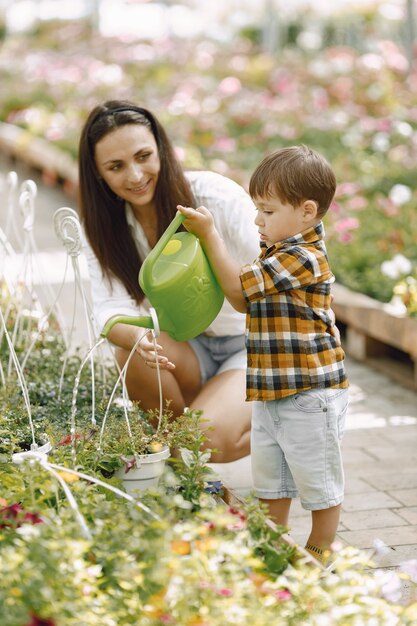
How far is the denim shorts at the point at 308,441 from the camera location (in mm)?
2352

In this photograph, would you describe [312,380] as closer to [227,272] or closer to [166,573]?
[227,272]

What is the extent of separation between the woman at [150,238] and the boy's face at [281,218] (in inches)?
22.9

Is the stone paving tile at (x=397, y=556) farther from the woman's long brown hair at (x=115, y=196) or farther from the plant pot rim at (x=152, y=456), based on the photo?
the woman's long brown hair at (x=115, y=196)

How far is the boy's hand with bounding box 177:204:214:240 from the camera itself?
231cm

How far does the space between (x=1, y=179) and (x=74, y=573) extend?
8377 millimetres

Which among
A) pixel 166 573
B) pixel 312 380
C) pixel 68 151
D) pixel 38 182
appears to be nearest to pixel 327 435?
pixel 312 380

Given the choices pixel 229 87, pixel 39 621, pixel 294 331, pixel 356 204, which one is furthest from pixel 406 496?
pixel 229 87

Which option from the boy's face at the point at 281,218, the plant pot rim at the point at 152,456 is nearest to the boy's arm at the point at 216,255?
the boy's face at the point at 281,218

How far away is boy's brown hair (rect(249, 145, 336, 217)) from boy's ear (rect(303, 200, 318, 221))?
1cm

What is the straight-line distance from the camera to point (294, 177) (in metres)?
2.23

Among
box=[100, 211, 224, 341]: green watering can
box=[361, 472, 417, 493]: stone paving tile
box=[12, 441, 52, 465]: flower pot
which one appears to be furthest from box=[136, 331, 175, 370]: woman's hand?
box=[361, 472, 417, 493]: stone paving tile

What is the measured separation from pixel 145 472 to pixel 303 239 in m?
0.65

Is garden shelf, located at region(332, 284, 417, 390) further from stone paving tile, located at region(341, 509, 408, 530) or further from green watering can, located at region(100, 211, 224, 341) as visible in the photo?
green watering can, located at region(100, 211, 224, 341)

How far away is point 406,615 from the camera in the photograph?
5.60 feet
